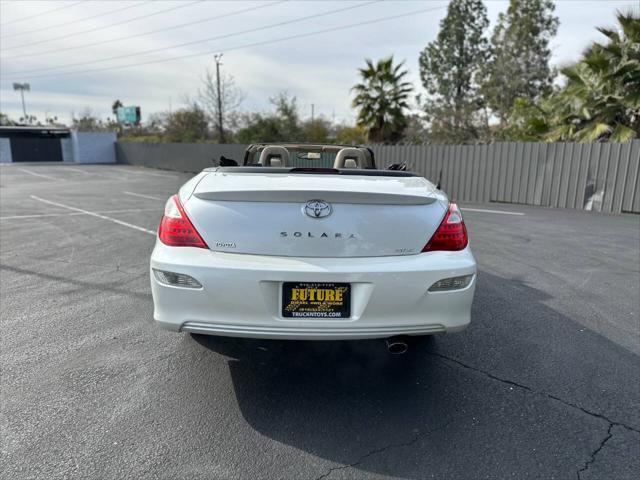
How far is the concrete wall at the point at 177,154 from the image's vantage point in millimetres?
25756

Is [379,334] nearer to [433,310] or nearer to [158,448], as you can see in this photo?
[433,310]

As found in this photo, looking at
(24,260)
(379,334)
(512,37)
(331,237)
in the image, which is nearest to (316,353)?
(379,334)

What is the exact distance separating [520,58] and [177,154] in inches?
896

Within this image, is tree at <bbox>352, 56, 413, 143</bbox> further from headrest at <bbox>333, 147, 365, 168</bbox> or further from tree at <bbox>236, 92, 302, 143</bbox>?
headrest at <bbox>333, 147, 365, 168</bbox>

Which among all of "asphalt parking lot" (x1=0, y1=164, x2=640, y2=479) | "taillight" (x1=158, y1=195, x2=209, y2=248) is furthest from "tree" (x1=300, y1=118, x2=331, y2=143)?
"taillight" (x1=158, y1=195, x2=209, y2=248)

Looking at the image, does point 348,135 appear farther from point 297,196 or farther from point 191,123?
point 297,196

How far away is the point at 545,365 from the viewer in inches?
126

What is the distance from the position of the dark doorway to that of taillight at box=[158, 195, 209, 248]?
1779 inches

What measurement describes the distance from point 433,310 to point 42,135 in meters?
46.7

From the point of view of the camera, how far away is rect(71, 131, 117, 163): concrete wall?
39.4 meters

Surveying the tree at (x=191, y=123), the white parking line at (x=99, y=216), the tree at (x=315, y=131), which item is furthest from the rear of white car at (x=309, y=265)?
the tree at (x=191, y=123)

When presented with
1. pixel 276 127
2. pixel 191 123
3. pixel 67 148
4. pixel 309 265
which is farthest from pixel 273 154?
pixel 67 148

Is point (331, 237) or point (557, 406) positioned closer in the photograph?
point (331, 237)

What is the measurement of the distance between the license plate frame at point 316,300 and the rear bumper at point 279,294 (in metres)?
0.03
